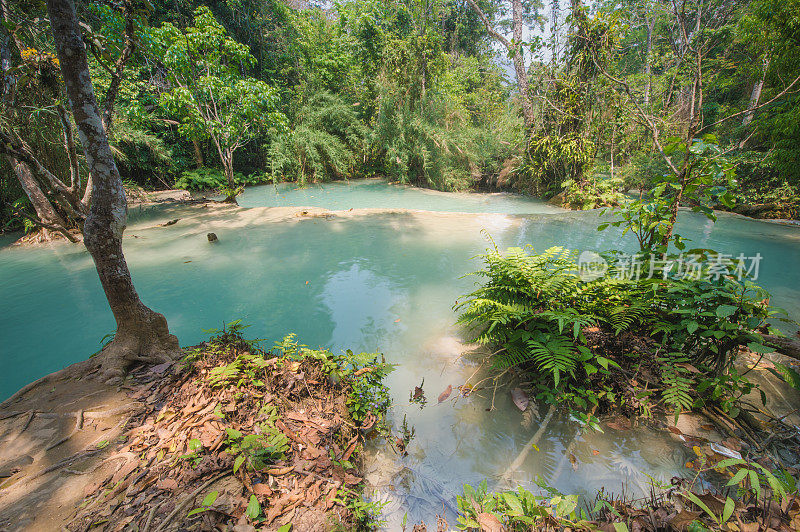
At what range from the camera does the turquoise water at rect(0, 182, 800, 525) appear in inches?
83.7

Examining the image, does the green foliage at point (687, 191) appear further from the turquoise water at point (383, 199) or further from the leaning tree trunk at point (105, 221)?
the turquoise water at point (383, 199)

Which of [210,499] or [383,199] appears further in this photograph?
[383,199]

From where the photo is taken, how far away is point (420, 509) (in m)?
1.88

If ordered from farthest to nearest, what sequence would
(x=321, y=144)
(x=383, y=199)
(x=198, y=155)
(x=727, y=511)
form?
(x=321, y=144) → (x=198, y=155) → (x=383, y=199) → (x=727, y=511)

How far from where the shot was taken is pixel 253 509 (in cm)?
146

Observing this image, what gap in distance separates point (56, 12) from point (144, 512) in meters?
3.13

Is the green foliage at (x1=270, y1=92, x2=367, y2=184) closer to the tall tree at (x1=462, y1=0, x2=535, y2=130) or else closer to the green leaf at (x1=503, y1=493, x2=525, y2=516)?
the tall tree at (x1=462, y1=0, x2=535, y2=130)

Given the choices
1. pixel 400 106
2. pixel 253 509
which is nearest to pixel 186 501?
pixel 253 509

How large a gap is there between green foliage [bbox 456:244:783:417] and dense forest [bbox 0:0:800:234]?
32.6 inches

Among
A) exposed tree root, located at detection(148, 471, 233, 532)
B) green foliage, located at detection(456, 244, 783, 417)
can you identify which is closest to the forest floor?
exposed tree root, located at detection(148, 471, 233, 532)

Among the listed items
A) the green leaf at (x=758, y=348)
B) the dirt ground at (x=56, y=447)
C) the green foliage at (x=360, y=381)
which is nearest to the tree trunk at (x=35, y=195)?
the dirt ground at (x=56, y=447)

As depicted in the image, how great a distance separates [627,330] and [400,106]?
14.0 metres

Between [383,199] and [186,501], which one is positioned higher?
[383,199]

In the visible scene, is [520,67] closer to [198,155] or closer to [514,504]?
[198,155]
